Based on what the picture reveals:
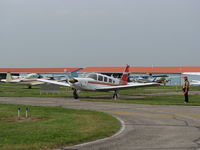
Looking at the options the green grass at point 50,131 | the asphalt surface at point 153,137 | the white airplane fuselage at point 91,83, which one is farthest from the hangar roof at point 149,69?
the green grass at point 50,131

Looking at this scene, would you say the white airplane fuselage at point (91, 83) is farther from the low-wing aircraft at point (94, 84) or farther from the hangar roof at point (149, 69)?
the hangar roof at point (149, 69)

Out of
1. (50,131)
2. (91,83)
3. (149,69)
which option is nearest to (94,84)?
(91,83)

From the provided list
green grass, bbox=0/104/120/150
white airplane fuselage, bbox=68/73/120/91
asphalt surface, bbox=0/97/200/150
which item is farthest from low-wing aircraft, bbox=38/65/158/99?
asphalt surface, bbox=0/97/200/150

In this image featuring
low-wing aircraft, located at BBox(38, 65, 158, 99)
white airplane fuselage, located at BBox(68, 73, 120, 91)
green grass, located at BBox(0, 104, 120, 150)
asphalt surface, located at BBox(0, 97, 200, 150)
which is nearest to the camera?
asphalt surface, located at BBox(0, 97, 200, 150)

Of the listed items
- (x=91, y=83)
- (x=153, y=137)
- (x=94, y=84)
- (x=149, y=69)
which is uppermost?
(x=149, y=69)

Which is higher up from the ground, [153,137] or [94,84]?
[94,84]

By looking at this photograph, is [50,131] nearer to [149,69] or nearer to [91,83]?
[91,83]

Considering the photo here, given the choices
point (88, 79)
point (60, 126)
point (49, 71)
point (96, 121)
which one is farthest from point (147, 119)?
point (49, 71)

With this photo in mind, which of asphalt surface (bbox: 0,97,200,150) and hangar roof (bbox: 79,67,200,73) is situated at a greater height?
hangar roof (bbox: 79,67,200,73)

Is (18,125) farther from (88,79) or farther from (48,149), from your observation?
(88,79)

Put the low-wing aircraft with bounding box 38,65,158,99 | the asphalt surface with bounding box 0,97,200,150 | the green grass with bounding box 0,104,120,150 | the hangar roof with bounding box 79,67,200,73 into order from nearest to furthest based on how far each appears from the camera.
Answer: the asphalt surface with bounding box 0,97,200,150 → the green grass with bounding box 0,104,120,150 → the low-wing aircraft with bounding box 38,65,158,99 → the hangar roof with bounding box 79,67,200,73

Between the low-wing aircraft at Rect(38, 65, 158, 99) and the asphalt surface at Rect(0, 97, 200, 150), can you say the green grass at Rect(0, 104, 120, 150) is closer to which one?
the asphalt surface at Rect(0, 97, 200, 150)

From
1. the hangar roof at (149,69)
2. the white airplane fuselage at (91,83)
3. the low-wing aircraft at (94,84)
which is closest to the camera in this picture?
the low-wing aircraft at (94,84)

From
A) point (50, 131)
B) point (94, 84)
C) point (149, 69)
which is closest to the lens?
point (50, 131)
